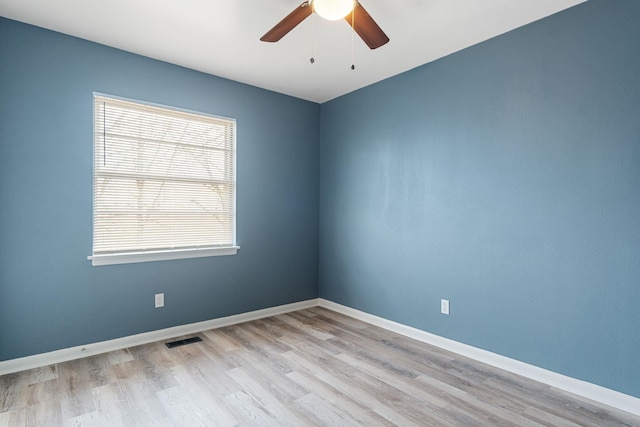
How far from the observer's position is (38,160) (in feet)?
8.45

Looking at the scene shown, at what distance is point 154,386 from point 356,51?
298cm

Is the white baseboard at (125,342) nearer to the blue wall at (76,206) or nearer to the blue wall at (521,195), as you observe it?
the blue wall at (76,206)

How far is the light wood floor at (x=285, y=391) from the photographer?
1.97 metres

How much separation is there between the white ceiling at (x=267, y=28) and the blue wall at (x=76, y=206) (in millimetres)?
211

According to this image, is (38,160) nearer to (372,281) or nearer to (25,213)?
(25,213)

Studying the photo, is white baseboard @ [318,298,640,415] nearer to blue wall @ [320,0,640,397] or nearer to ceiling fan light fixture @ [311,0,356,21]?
blue wall @ [320,0,640,397]

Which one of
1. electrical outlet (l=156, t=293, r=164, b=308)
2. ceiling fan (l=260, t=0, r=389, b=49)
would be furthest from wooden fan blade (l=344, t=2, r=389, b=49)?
electrical outlet (l=156, t=293, r=164, b=308)

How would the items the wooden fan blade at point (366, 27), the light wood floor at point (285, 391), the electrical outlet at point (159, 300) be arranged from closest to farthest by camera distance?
the wooden fan blade at point (366, 27), the light wood floor at point (285, 391), the electrical outlet at point (159, 300)

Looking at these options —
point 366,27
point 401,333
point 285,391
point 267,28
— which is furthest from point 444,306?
point 267,28

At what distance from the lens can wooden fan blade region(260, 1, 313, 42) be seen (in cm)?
185

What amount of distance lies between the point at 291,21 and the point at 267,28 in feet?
2.43

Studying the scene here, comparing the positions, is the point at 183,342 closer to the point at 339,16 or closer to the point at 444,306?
the point at 444,306

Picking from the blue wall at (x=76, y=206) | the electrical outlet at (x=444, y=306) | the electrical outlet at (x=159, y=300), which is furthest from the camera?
the electrical outlet at (x=159, y=300)

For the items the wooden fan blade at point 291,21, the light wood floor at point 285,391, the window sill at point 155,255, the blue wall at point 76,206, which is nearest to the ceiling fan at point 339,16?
the wooden fan blade at point 291,21
